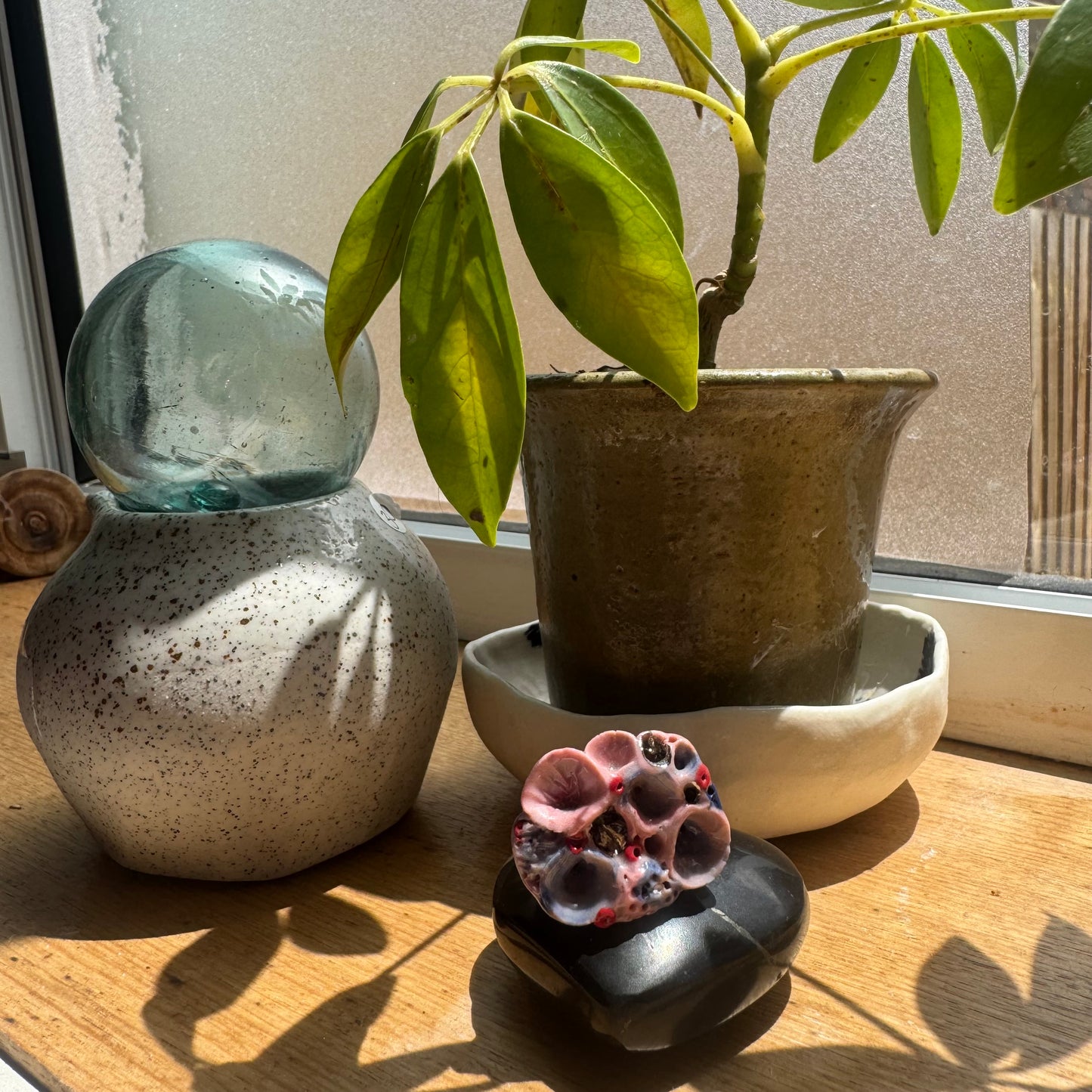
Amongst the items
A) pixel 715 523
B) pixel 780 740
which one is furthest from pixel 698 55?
pixel 780 740

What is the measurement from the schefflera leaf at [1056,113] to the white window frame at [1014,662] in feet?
1.49

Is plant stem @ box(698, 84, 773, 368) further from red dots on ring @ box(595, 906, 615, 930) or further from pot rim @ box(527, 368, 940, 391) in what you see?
red dots on ring @ box(595, 906, 615, 930)

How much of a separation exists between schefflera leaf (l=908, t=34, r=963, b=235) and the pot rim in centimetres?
15

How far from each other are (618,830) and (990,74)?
1.56 feet

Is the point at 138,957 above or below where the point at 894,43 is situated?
below

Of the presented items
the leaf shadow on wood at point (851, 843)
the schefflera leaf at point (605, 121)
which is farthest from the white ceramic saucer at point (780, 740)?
the schefflera leaf at point (605, 121)

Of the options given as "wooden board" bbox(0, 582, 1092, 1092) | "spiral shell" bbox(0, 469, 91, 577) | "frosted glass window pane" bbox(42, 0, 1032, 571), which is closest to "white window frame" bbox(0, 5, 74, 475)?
"frosted glass window pane" bbox(42, 0, 1032, 571)

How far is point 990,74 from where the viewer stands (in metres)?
0.58

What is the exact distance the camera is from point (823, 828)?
2.02 feet

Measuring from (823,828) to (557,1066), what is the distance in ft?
0.86

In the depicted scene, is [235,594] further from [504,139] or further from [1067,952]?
[1067,952]

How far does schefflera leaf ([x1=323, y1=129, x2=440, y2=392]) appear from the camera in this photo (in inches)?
17.4

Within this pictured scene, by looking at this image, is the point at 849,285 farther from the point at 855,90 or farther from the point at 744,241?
the point at 744,241

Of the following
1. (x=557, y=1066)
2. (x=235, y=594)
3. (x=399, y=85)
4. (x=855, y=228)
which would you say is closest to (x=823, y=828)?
(x=557, y=1066)
